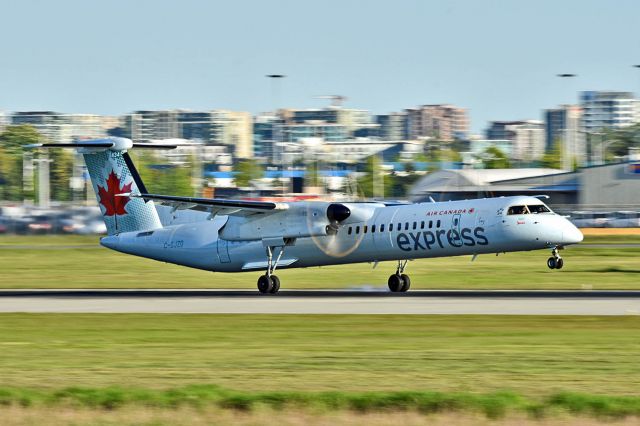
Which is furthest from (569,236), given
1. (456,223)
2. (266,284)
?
(266,284)

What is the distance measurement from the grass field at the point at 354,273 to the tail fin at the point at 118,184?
13.7 ft

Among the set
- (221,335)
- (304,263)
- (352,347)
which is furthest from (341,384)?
(304,263)

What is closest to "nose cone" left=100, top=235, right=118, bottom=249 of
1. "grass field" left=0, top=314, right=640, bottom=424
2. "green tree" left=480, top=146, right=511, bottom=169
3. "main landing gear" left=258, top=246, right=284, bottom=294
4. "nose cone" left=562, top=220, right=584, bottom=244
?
"main landing gear" left=258, top=246, right=284, bottom=294

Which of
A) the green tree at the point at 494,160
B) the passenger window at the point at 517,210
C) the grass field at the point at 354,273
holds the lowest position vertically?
the grass field at the point at 354,273

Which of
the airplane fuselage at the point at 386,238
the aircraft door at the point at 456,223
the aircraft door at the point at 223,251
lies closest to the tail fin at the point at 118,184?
the airplane fuselage at the point at 386,238

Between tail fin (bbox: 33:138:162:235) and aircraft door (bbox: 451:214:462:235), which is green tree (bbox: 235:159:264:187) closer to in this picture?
tail fin (bbox: 33:138:162:235)

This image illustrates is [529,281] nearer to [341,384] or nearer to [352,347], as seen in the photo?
[352,347]

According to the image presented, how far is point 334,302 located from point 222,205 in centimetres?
605

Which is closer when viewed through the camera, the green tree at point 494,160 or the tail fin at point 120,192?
the tail fin at point 120,192

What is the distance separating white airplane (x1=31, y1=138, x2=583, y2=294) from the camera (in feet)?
112

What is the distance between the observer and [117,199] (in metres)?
40.3

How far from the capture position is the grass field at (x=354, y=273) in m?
43.2

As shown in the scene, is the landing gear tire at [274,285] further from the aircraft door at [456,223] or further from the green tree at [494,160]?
the green tree at [494,160]

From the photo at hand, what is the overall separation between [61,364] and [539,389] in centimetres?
913
